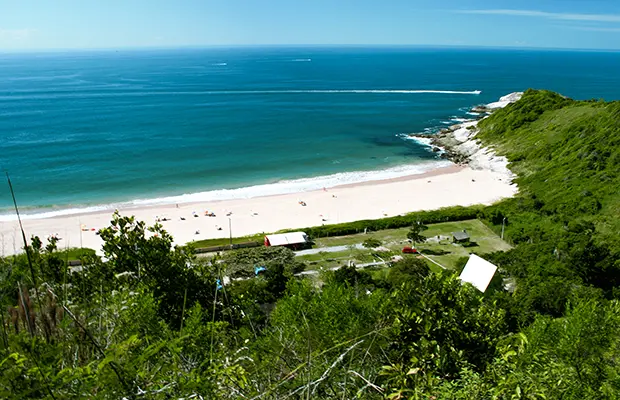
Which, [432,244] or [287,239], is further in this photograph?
[287,239]

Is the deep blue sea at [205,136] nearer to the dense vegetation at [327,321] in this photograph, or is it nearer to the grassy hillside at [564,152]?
the grassy hillside at [564,152]

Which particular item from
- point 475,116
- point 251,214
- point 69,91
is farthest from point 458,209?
point 69,91

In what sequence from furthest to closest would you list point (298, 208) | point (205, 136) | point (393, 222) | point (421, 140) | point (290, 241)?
point (205, 136)
point (421, 140)
point (298, 208)
point (393, 222)
point (290, 241)

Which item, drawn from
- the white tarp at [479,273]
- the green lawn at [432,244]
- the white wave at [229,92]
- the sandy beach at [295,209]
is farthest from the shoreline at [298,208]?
the white wave at [229,92]

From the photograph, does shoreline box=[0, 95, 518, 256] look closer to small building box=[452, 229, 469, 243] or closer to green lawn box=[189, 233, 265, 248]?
green lawn box=[189, 233, 265, 248]

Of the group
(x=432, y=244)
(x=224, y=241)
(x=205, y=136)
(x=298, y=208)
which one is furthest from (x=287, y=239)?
(x=205, y=136)

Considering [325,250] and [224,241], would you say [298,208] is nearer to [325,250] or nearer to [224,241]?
[224,241]
